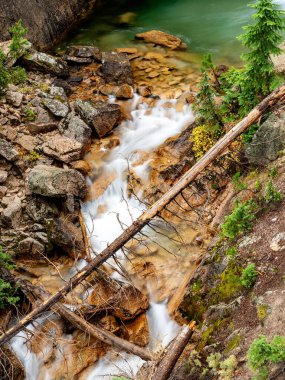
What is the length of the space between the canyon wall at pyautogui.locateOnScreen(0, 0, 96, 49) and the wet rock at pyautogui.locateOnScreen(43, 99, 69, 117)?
206 inches

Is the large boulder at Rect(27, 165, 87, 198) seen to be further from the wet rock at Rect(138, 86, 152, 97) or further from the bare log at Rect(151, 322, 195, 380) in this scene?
the bare log at Rect(151, 322, 195, 380)

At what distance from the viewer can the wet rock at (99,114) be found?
13.4 m

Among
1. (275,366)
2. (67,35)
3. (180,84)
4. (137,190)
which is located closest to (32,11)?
(67,35)

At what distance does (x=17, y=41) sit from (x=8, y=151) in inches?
186

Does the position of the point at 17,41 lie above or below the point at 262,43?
above

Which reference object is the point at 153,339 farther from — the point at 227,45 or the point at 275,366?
the point at 227,45

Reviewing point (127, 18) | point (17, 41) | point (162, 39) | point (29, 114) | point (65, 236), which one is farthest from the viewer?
point (127, 18)

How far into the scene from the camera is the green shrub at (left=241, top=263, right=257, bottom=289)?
21.5 feet

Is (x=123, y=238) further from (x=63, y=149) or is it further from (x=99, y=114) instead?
(x=99, y=114)

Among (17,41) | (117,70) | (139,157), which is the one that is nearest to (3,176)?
(139,157)

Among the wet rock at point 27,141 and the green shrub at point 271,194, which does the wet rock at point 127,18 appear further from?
the green shrub at point 271,194

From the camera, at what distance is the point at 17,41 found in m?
13.9

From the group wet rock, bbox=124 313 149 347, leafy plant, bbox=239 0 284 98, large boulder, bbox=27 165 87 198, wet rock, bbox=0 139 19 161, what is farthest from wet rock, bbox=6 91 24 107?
wet rock, bbox=124 313 149 347

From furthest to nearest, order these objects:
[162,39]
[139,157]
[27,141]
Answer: [162,39]
[139,157]
[27,141]
